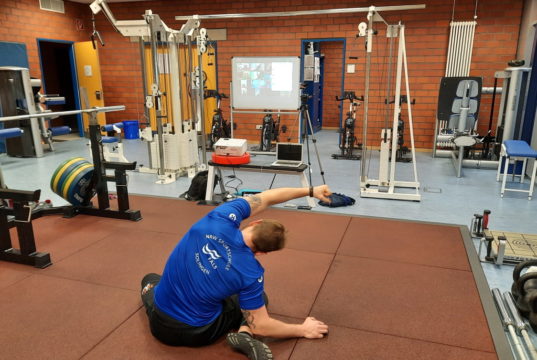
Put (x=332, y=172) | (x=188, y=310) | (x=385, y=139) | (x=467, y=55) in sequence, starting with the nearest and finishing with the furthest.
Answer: (x=188, y=310)
(x=385, y=139)
(x=332, y=172)
(x=467, y=55)

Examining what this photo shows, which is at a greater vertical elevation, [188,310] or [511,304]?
[188,310]

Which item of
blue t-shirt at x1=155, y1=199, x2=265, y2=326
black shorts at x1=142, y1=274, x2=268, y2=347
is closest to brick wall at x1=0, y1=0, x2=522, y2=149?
black shorts at x1=142, y1=274, x2=268, y2=347

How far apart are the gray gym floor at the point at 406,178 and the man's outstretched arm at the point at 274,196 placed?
1620 millimetres

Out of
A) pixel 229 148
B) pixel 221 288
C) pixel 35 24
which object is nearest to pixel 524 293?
pixel 221 288

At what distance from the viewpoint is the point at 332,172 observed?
7.09 meters

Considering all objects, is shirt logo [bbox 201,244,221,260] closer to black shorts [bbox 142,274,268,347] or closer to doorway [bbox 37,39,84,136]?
black shorts [bbox 142,274,268,347]

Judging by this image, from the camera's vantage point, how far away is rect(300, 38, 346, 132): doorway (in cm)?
1125

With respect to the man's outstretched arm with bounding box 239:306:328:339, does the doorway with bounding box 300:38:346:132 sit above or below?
above

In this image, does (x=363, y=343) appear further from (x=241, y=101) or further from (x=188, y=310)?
(x=241, y=101)

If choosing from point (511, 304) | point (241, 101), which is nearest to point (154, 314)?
point (511, 304)

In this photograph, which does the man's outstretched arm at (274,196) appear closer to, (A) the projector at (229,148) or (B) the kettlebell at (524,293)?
(B) the kettlebell at (524,293)

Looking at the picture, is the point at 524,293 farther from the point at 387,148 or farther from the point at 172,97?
the point at 172,97

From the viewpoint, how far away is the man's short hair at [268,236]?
6.71ft

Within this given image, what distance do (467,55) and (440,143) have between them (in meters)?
1.84
